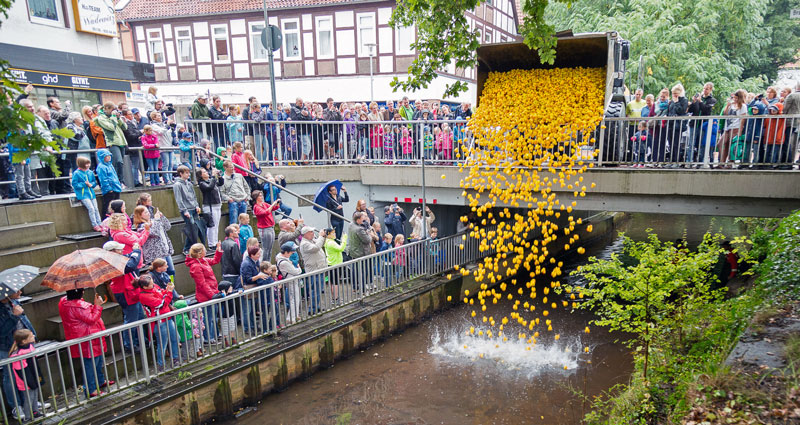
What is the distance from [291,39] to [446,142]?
54.9 ft

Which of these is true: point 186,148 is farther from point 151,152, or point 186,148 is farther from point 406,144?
point 406,144

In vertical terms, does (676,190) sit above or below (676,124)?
below

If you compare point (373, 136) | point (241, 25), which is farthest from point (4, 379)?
point (241, 25)

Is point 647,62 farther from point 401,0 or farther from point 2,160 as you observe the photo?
point 2,160

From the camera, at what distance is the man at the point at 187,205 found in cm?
924

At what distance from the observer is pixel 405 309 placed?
10.8 m

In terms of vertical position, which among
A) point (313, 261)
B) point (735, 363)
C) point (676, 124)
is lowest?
point (313, 261)

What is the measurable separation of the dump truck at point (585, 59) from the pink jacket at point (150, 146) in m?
7.08

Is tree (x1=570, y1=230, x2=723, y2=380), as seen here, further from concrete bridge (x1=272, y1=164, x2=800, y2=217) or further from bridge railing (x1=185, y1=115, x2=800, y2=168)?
bridge railing (x1=185, y1=115, x2=800, y2=168)

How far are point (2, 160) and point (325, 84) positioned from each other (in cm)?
1799

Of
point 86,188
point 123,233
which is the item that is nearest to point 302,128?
point 86,188

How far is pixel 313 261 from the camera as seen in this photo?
9.37m

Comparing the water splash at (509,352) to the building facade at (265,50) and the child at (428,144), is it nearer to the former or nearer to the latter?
the child at (428,144)

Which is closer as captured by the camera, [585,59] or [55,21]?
[585,59]
